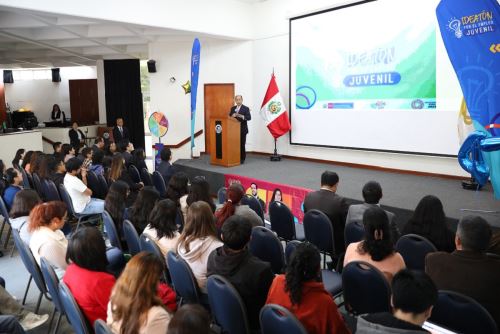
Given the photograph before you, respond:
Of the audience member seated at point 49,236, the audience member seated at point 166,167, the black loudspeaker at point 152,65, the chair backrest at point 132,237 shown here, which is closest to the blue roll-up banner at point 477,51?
the chair backrest at point 132,237

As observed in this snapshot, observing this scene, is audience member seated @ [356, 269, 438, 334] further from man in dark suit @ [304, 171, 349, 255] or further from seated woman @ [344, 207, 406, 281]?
man in dark suit @ [304, 171, 349, 255]

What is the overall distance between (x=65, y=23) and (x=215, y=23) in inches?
123

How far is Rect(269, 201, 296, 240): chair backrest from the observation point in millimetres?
4008

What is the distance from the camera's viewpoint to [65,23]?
29.0ft

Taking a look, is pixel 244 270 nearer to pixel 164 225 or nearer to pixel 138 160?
pixel 164 225

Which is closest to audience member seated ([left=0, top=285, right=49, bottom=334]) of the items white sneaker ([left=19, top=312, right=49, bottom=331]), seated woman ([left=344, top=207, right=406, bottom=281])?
white sneaker ([left=19, top=312, right=49, bottom=331])

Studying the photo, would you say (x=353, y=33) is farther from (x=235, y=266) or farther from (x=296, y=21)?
(x=235, y=266)

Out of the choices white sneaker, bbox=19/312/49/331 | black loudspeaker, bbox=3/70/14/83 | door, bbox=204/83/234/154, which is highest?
black loudspeaker, bbox=3/70/14/83

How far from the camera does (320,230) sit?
359cm

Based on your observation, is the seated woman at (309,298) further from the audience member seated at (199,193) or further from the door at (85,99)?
the door at (85,99)

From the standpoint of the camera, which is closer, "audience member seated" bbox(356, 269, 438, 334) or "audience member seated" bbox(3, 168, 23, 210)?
"audience member seated" bbox(356, 269, 438, 334)

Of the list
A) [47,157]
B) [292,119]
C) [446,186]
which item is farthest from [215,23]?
[446,186]

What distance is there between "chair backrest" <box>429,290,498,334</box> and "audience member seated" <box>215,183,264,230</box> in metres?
1.71

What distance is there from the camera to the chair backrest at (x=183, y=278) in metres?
2.57
